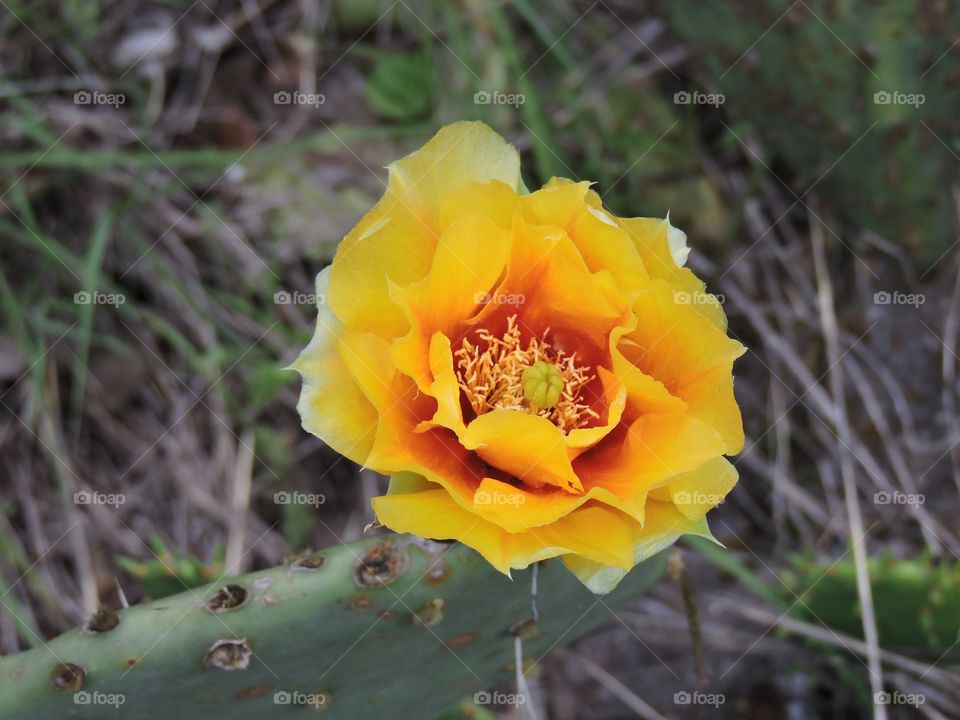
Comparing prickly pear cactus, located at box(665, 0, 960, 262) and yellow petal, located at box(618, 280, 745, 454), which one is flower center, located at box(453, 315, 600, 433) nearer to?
yellow petal, located at box(618, 280, 745, 454)

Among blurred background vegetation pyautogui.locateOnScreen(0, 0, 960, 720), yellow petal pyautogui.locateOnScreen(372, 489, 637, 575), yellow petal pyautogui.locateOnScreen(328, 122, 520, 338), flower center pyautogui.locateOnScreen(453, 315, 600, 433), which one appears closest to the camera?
yellow petal pyautogui.locateOnScreen(372, 489, 637, 575)

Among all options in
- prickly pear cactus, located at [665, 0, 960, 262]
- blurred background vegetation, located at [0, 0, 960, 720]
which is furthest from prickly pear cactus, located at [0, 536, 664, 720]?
prickly pear cactus, located at [665, 0, 960, 262]

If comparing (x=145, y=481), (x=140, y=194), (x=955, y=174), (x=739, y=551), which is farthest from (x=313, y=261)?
(x=955, y=174)

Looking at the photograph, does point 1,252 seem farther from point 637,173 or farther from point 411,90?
point 637,173

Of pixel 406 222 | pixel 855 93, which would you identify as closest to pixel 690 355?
pixel 406 222

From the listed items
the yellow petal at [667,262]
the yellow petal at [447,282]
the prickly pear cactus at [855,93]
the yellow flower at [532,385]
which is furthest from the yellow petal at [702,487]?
the prickly pear cactus at [855,93]

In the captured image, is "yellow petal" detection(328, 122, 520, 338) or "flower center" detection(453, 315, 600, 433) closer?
"yellow petal" detection(328, 122, 520, 338)

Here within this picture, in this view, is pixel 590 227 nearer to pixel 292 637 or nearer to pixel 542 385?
pixel 542 385
